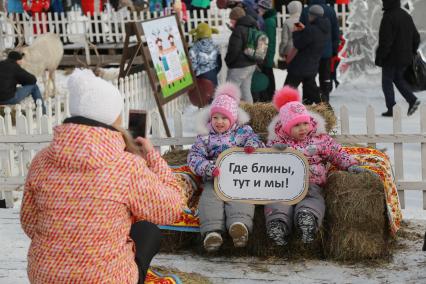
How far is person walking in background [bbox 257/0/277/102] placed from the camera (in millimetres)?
11678

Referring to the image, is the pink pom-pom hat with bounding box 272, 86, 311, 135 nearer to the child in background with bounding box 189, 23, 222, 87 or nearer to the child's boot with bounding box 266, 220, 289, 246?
the child's boot with bounding box 266, 220, 289, 246

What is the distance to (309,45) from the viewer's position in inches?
423

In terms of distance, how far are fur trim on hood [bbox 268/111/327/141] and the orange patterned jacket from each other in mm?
2529

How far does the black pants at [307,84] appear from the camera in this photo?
36.3ft

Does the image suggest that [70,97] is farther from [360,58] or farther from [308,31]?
[360,58]

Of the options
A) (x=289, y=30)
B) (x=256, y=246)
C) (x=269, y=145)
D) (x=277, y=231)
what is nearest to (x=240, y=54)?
(x=289, y=30)

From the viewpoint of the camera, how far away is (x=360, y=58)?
46.7 feet

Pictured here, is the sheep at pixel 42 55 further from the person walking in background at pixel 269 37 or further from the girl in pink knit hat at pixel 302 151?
the girl in pink knit hat at pixel 302 151

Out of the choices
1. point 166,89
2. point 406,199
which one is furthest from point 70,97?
point 166,89

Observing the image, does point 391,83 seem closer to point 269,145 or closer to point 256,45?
point 256,45

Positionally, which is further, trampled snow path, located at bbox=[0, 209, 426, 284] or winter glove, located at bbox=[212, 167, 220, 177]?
winter glove, located at bbox=[212, 167, 220, 177]

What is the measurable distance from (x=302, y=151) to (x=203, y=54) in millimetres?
6098

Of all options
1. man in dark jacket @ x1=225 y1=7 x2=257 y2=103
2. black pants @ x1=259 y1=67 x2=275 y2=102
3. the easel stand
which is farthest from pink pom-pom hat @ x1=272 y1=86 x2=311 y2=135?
black pants @ x1=259 y1=67 x2=275 y2=102

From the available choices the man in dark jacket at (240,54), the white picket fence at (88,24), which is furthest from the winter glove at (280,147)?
the white picket fence at (88,24)
